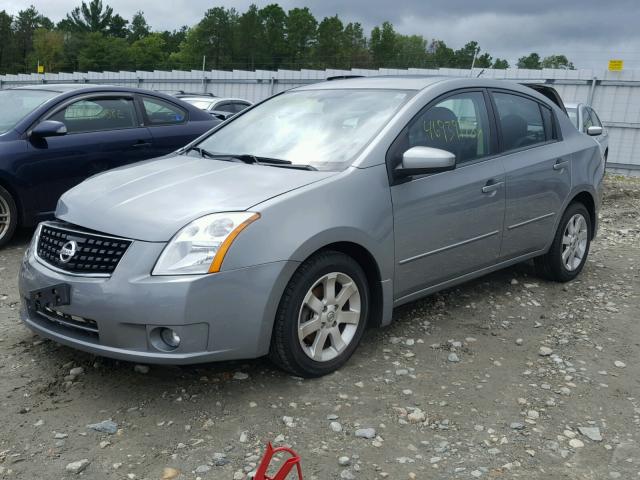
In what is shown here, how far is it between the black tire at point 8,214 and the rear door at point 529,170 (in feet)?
14.4

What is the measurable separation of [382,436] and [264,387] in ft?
2.40

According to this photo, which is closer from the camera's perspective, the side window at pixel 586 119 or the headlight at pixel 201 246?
the headlight at pixel 201 246

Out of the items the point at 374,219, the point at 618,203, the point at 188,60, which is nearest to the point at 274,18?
the point at 188,60

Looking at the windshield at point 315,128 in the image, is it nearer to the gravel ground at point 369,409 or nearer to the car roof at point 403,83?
the car roof at point 403,83

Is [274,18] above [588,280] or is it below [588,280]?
above

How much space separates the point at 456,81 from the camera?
4.48 m

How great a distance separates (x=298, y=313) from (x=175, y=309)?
0.67m

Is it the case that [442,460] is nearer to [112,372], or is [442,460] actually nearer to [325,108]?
[112,372]

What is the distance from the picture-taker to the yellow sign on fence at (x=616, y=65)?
54.0 ft

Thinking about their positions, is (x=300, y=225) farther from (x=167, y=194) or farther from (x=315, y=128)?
(x=315, y=128)

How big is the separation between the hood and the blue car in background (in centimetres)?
242

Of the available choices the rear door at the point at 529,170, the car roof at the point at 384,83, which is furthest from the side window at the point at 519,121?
the car roof at the point at 384,83

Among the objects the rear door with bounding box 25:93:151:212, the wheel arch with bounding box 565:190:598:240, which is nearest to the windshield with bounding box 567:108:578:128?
the wheel arch with bounding box 565:190:598:240

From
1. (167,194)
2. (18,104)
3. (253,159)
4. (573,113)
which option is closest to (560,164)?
(253,159)
